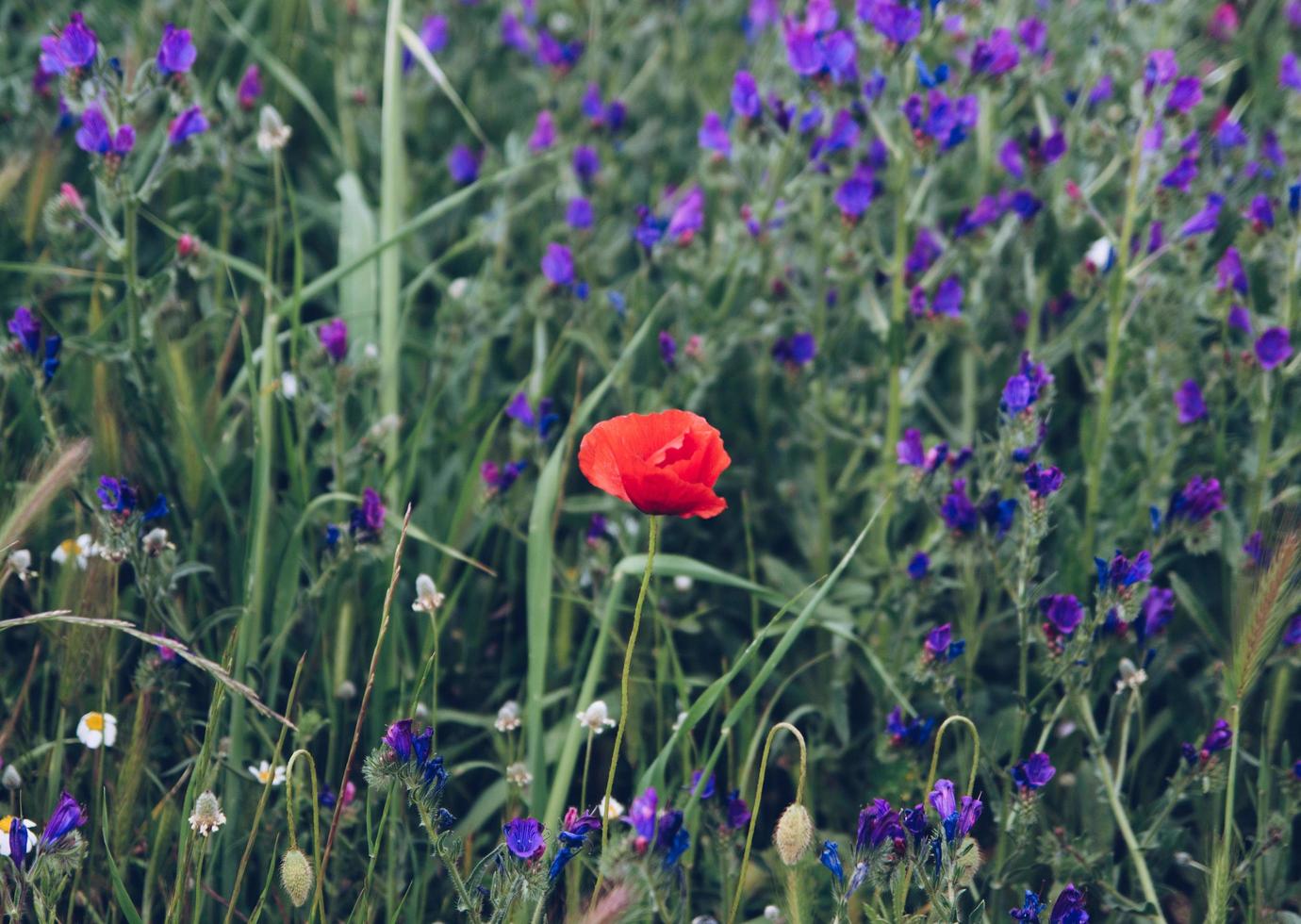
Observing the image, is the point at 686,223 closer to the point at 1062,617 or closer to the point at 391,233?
the point at 391,233

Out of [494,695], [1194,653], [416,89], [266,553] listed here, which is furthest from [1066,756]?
[416,89]

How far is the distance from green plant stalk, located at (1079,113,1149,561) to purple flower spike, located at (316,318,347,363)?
3.77 feet

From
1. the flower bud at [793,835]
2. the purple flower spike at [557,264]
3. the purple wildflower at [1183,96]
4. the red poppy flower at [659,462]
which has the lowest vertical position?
the flower bud at [793,835]

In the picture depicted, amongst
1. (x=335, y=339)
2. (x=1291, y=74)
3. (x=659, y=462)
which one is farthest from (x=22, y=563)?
(x=1291, y=74)

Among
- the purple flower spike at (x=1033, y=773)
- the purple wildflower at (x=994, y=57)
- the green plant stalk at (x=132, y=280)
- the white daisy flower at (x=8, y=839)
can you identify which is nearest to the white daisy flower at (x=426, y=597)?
the white daisy flower at (x=8, y=839)

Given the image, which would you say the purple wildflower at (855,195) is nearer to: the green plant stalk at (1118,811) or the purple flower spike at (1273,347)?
the purple flower spike at (1273,347)

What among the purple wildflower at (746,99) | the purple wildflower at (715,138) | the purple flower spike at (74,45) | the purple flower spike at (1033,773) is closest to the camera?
the purple flower spike at (1033,773)

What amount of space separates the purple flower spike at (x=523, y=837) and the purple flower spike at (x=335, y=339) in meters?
0.89

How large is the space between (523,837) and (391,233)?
1224 millimetres

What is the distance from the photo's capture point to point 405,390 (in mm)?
2498

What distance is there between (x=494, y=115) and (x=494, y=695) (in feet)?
5.35

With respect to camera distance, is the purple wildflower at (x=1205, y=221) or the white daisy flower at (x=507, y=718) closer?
the white daisy flower at (x=507, y=718)

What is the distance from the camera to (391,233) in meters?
2.26

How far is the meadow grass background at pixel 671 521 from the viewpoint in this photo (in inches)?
68.8
